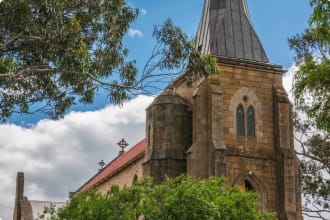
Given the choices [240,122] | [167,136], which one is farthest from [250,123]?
[167,136]

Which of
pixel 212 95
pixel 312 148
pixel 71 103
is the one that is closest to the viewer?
pixel 71 103

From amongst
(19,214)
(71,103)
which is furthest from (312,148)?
(19,214)

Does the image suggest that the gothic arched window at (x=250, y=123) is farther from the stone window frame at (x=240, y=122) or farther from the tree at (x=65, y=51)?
the tree at (x=65, y=51)

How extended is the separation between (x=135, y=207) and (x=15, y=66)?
6.73m

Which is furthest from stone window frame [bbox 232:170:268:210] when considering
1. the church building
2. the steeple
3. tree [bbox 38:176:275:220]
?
tree [bbox 38:176:275:220]

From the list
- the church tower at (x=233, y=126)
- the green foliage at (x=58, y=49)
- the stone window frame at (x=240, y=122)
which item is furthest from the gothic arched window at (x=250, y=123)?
the green foliage at (x=58, y=49)

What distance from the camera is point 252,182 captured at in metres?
32.8

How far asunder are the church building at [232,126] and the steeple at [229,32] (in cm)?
5

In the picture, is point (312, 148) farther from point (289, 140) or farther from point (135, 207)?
point (135, 207)

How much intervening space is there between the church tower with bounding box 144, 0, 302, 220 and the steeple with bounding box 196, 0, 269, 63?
6 centimetres

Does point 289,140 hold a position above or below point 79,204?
above

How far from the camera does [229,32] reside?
35406mm

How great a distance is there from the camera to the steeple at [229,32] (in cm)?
3469

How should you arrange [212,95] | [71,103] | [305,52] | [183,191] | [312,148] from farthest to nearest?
[312,148] → [305,52] → [212,95] → [183,191] → [71,103]
